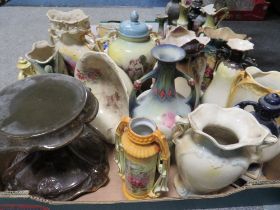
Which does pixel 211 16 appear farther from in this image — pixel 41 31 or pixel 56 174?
pixel 41 31

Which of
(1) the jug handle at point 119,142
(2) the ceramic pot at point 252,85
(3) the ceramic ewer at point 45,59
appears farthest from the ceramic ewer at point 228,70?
(3) the ceramic ewer at point 45,59

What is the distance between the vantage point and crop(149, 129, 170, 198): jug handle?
0.49 metres

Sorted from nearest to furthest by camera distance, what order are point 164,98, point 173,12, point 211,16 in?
point 164,98
point 211,16
point 173,12

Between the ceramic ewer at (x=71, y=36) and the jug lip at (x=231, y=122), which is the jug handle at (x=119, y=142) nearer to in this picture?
the jug lip at (x=231, y=122)

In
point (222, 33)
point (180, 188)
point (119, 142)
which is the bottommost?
point (180, 188)

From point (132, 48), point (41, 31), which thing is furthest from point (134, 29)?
point (41, 31)

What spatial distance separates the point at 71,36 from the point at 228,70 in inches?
15.9

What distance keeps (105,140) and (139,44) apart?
0.25m

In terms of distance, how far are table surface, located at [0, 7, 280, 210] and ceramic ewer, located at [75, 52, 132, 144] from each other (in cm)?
75

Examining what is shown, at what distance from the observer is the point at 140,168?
52 centimetres

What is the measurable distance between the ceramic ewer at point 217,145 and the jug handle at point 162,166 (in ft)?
0.08

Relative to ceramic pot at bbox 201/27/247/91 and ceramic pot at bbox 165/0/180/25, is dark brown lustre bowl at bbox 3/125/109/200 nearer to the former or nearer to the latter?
ceramic pot at bbox 201/27/247/91

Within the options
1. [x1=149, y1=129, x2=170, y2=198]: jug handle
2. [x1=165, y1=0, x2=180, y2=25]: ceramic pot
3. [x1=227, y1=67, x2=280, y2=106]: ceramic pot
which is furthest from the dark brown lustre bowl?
[x1=165, y1=0, x2=180, y2=25]: ceramic pot

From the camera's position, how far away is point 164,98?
565 mm
